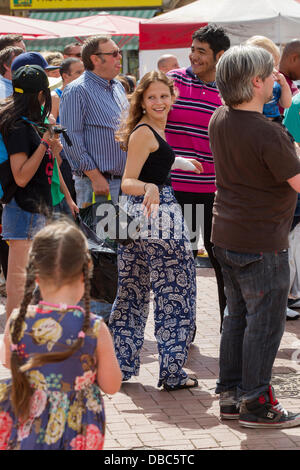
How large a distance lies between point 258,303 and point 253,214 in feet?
1.51

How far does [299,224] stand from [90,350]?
4.68m

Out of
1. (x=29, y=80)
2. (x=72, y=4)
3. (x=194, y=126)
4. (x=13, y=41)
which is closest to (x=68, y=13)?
(x=72, y=4)

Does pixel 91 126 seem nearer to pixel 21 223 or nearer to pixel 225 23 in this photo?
pixel 21 223

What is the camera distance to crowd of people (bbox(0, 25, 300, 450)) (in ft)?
9.46

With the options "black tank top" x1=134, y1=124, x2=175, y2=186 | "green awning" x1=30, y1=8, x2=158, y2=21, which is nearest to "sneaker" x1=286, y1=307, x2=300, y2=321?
"black tank top" x1=134, y1=124, x2=175, y2=186

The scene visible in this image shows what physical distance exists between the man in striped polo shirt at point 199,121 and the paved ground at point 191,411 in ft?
1.99

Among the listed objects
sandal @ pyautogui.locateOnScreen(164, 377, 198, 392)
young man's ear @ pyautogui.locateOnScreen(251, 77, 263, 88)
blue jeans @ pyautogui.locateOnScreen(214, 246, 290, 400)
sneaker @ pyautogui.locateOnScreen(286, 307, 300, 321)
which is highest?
young man's ear @ pyautogui.locateOnScreen(251, 77, 263, 88)

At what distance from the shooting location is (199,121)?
5949 mm

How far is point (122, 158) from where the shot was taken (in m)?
6.30

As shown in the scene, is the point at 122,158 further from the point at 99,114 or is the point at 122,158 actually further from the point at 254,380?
the point at 254,380

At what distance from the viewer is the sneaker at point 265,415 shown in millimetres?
4355

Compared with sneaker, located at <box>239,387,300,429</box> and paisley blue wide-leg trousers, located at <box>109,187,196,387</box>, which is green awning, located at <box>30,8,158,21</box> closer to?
paisley blue wide-leg trousers, located at <box>109,187,196,387</box>

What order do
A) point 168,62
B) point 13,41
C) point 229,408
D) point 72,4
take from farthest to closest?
1. point 72,4
2. point 168,62
3. point 13,41
4. point 229,408
